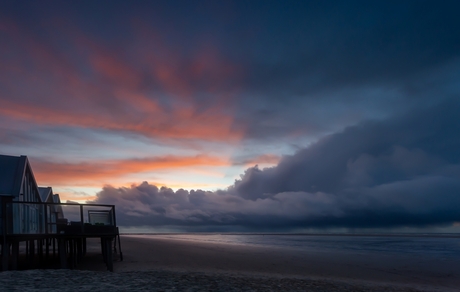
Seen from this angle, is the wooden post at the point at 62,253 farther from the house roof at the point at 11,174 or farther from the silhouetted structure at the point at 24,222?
the house roof at the point at 11,174

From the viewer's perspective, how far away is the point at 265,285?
1897 centimetres

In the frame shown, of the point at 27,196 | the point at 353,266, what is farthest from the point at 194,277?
the point at 353,266

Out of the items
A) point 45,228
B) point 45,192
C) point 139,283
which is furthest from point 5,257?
point 45,192

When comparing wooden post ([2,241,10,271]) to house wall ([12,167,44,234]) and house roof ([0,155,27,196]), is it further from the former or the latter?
house roof ([0,155,27,196])

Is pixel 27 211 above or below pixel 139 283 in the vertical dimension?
above

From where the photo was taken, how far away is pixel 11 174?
80.7 ft

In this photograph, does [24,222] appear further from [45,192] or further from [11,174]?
[45,192]

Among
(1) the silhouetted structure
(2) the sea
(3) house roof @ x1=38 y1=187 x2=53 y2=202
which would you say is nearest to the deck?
(1) the silhouetted structure

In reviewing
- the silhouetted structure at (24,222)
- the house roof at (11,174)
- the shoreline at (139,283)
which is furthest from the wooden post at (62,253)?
the shoreline at (139,283)

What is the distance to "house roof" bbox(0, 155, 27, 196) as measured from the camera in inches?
940

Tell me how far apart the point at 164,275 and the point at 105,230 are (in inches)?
289

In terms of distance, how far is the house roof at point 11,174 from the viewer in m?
23.9

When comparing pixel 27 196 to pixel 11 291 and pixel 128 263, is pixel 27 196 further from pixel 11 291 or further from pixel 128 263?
pixel 11 291

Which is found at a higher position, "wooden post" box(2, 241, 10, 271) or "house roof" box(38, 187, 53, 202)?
"house roof" box(38, 187, 53, 202)
